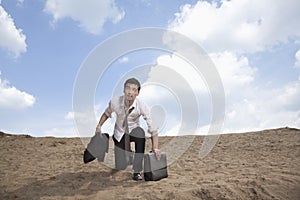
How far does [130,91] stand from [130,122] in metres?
0.52

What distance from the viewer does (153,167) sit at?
4402mm

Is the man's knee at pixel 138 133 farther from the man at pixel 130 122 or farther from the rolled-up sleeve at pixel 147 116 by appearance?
the rolled-up sleeve at pixel 147 116

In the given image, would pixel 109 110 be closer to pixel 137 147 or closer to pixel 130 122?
pixel 130 122

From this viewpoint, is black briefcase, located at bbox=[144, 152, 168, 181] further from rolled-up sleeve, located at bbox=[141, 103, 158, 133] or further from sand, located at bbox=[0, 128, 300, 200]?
rolled-up sleeve, located at bbox=[141, 103, 158, 133]

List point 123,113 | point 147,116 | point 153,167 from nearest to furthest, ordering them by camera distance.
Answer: point 153,167 < point 147,116 < point 123,113

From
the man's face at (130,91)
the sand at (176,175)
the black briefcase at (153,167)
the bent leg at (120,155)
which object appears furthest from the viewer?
the bent leg at (120,155)

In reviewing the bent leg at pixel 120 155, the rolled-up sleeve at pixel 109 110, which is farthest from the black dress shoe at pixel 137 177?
the rolled-up sleeve at pixel 109 110

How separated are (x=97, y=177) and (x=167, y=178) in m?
1.14

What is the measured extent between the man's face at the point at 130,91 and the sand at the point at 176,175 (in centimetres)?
125

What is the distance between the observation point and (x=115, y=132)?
4.80 metres

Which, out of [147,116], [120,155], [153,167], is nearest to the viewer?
[153,167]

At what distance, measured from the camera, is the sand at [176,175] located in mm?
3991

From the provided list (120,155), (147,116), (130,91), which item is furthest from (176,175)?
(130,91)

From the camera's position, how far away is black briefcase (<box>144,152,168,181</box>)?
4.38m
